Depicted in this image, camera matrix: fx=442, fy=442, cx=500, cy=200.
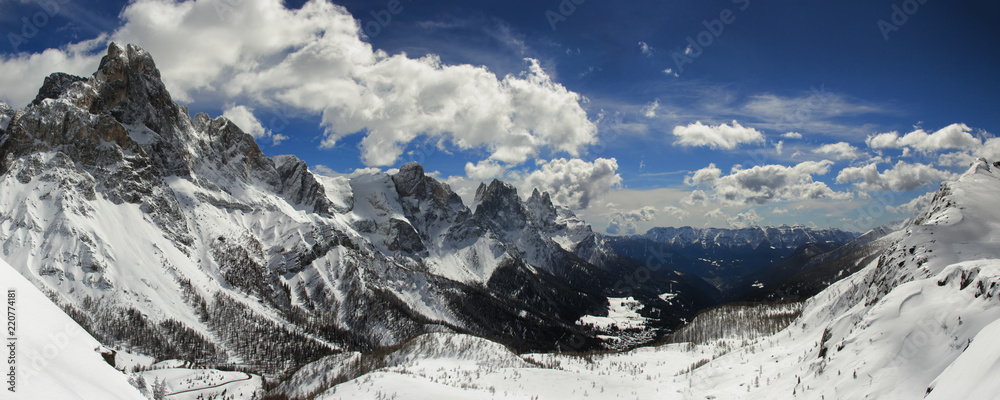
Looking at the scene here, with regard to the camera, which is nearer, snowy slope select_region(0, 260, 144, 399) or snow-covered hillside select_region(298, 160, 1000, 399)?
snowy slope select_region(0, 260, 144, 399)

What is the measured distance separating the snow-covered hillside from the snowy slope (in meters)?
17.0

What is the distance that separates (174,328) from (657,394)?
6952 inches

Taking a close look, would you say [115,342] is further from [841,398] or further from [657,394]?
[841,398]

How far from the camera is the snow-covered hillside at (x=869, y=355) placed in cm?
1680

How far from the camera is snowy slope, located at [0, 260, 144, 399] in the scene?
11961mm

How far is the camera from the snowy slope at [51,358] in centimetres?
1196

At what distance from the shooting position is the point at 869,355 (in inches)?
766

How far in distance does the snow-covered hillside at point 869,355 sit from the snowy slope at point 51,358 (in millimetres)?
17007

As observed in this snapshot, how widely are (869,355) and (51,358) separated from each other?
100ft

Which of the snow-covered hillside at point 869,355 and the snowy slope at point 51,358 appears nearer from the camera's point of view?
the snowy slope at point 51,358

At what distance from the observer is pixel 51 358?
13.5 meters

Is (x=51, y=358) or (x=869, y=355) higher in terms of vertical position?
(x=51, y=358)

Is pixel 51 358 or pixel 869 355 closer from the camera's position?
pixel 51 358

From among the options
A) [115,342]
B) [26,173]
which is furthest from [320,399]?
[26,173]
